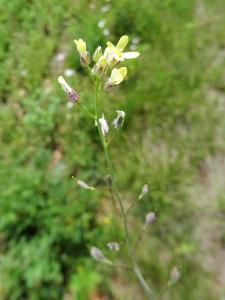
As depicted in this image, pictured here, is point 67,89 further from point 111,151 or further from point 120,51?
point 111,151

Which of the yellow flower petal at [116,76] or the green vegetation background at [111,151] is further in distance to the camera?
the green vegetation background at [111,151]

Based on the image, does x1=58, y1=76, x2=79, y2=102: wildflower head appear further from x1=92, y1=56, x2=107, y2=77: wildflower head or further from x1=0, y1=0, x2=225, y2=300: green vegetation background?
x1=0, y1=0, x2=225, y2=300: green vegetation background

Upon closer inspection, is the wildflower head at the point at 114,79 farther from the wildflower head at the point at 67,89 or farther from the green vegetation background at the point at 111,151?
the green vegetation background at the point at 111,151

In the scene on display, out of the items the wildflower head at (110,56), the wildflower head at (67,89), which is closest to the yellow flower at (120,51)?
the wildflower head at (110,56)

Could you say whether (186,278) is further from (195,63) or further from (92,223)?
(195,63)

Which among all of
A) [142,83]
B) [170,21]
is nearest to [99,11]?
[170,21]

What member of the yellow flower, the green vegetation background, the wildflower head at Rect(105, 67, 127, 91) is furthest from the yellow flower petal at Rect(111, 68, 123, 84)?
the green vegetation background

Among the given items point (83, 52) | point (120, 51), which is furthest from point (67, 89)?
point (120, 51)
